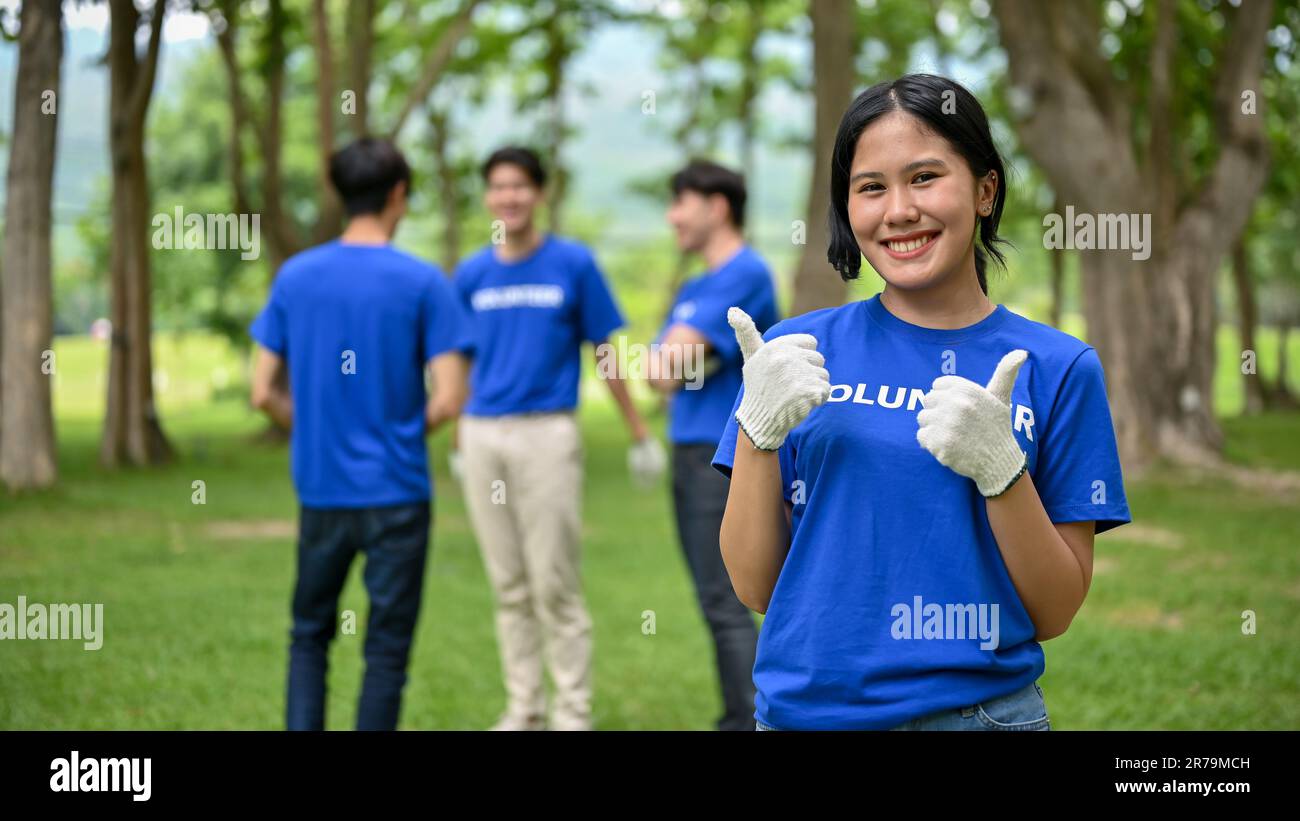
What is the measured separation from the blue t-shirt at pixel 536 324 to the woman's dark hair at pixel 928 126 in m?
3.23

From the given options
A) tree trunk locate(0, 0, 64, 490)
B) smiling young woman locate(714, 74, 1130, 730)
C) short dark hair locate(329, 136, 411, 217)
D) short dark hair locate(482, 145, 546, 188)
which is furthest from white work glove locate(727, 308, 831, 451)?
tree trunk locate(0, 0, 64, 490)

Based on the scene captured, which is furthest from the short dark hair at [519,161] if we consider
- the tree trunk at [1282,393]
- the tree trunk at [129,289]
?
the tree trunk at [1282,393]

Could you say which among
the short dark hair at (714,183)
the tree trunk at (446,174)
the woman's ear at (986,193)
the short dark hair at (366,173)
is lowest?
the woman's ear at (986,193)

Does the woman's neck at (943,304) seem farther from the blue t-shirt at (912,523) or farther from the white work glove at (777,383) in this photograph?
the white work glove at (777,383)

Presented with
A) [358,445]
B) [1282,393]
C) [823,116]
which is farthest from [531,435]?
[1282,393]

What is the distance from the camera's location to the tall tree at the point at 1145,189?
1437cm

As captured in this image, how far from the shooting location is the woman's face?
2.37 m

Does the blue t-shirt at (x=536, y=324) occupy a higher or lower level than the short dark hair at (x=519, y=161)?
lower

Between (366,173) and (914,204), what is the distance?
2778 millimetres

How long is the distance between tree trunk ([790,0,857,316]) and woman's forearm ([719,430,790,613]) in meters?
9.50

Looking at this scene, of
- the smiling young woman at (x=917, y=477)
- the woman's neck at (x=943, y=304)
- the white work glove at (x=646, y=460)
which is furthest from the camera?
the white work glove at (x=646, y=460)

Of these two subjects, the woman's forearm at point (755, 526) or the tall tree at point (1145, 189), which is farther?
the tall tree at point (1145, 189)

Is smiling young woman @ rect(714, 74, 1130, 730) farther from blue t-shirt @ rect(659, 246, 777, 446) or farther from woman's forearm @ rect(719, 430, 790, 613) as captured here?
blue t-shirt @ rect(659, 246, 777, 446)
